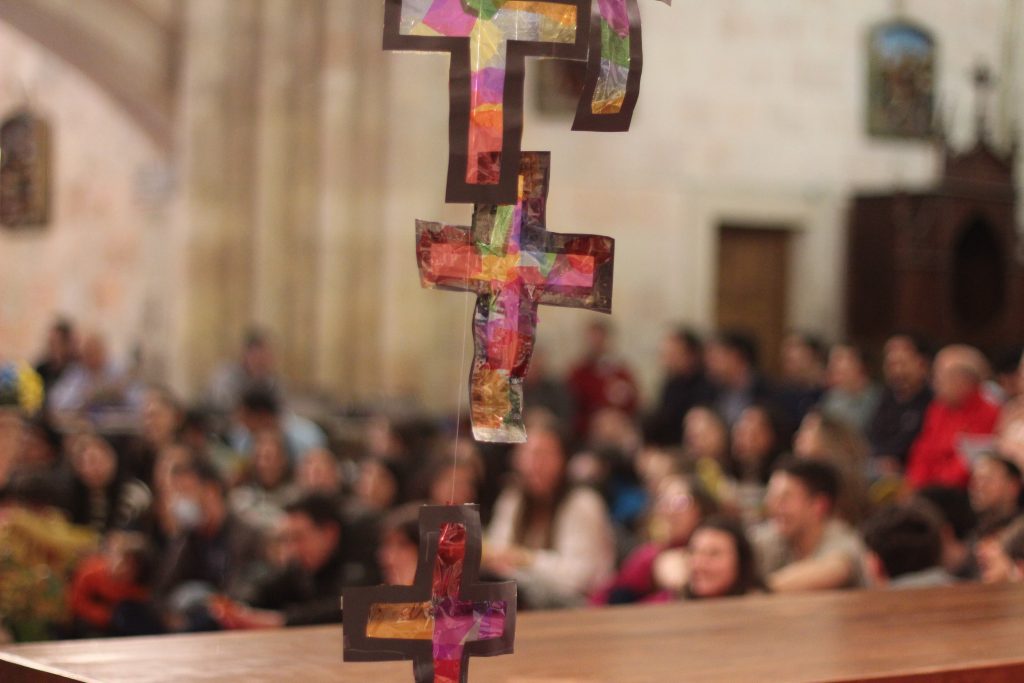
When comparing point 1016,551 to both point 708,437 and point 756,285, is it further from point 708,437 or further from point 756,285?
point 756,285

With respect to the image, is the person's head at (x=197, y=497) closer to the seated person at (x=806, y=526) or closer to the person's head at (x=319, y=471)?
the person's head at (x=319, y=471)

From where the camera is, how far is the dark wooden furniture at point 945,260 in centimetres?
1224

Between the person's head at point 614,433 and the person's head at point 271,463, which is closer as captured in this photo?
the person's head at point 271,463

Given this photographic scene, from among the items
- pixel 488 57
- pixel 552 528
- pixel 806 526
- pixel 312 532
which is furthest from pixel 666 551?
pixel 488 57

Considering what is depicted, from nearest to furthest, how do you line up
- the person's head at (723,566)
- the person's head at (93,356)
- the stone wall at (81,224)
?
the person's head at (723,566) < the person's head at (93,356) < the stone wall at (81,224)

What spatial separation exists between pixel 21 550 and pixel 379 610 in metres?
3.86

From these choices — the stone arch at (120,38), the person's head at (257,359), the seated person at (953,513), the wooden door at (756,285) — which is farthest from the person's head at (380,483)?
the wooden door at (756,285)

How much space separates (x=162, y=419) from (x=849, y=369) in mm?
3607

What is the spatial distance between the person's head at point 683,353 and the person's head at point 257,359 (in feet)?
8.56

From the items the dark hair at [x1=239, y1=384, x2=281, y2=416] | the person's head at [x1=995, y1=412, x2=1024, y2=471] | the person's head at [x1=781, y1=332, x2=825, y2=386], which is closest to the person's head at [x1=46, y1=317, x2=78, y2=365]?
the dark hair at [x1=239, y1=384, x2=281, y2=416]

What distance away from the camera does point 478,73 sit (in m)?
1.60

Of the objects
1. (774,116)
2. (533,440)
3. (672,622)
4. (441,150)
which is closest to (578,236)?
(672,622)

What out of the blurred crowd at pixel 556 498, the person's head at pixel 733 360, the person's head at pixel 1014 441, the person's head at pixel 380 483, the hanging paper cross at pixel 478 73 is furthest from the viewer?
the person's head at pixel 733 360

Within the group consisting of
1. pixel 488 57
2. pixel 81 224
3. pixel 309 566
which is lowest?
pixel 309 566
